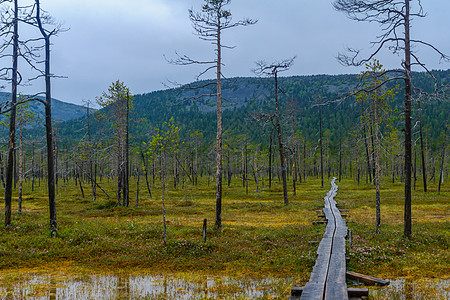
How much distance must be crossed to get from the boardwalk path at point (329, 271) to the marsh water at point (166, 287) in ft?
2.85

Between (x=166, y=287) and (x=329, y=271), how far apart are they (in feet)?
18.8

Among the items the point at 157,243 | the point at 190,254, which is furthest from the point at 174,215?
the point at 190,254

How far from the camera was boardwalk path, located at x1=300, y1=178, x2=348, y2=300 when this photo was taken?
30.7ft

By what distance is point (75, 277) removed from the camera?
1245cm

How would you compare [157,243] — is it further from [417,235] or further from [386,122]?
[386,122]

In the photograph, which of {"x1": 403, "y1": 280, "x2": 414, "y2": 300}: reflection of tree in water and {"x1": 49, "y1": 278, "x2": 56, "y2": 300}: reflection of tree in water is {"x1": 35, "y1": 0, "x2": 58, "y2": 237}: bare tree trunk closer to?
{"x1": 49, "y1": 278, "x2": 56, "y2": 300}: reflection of tree in water

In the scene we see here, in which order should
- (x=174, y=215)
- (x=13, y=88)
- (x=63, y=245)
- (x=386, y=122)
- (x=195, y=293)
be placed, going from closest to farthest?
(x=195, y=293), (x=63, y=245), (x=13, y=88), (x=386, y=122), (x=174, y=215)

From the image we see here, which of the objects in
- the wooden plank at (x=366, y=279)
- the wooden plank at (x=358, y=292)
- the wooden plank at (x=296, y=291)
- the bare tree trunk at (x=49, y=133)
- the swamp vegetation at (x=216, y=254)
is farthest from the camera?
the bare tree trunk at (x=49, y=133)

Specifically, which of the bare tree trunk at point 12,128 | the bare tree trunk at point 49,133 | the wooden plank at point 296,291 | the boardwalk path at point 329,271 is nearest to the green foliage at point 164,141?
the bare tree trunk at point 49,133

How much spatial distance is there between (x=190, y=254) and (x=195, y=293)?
4.74 m

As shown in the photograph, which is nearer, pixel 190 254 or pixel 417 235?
pixel 190 254

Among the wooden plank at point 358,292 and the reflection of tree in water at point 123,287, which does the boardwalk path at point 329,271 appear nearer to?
the wooden plank at point 358,292

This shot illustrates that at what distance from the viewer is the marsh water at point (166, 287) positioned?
10125 millimetres

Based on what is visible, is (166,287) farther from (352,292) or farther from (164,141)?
(164,141)
